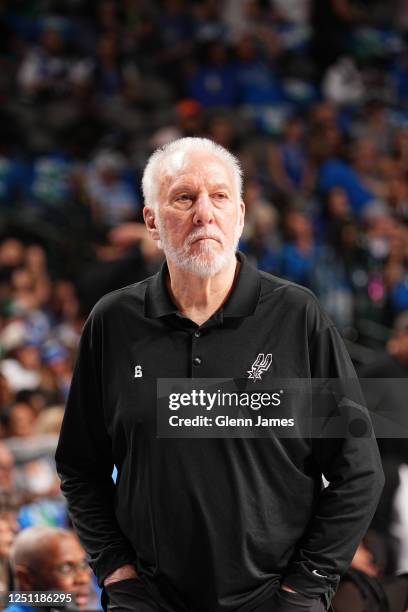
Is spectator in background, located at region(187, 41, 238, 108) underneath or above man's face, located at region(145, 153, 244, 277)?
above

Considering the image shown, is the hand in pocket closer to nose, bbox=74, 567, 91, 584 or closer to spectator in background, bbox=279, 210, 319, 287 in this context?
nose, bbox=74, 567, 91, 584

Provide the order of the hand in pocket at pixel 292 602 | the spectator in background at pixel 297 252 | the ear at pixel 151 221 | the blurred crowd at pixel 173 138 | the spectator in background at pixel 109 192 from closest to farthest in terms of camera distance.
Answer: the hand in pocket at pixel 292 602 < the ear at pixel 151 221 < the blurred crowd at pixel 173 138 < the spectator in background at pixel 297 252 < the spectator in background at pixel 109 192

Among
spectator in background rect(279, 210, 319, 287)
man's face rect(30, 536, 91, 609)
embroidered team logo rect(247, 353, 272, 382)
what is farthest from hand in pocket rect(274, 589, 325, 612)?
spectator in background rect(279, 210, 319, 287)

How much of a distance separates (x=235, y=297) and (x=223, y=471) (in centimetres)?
38

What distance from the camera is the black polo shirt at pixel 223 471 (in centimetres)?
207

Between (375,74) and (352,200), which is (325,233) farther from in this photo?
(375,74)

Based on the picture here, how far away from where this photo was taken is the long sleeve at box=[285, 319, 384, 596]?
2068 millimetres

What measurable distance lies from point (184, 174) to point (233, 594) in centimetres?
89

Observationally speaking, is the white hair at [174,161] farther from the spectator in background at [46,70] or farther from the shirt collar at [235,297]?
the spectator in background at [46,70]

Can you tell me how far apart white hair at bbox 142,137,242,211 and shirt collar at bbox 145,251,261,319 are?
172 mm

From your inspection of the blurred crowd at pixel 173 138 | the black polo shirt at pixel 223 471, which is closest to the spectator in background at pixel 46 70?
the blurred crowd at pixel 173 138

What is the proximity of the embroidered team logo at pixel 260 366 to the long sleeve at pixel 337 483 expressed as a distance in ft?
0.31

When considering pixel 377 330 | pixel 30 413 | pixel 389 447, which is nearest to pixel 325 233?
pixel 377 330

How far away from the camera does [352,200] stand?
8.05 meters
